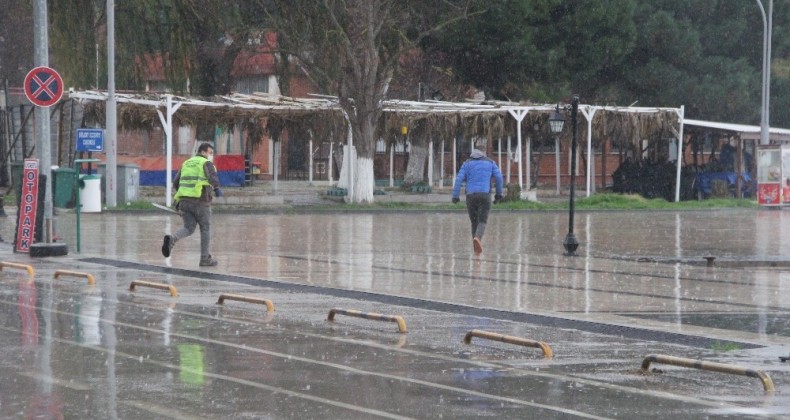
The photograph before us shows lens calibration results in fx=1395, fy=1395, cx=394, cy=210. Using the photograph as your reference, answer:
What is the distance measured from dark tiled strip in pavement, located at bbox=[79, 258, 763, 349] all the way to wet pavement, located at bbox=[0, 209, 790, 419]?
0.12 ft

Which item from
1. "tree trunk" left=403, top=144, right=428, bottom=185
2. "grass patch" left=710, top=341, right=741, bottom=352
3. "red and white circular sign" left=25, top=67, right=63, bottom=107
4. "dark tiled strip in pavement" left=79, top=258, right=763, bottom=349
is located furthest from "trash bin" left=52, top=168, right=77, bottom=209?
"grass patch" left=710, top=341, right=741, bottom=352

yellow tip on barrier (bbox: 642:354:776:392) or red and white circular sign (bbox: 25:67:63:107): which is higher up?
red and white circular sign (bbox: 25:67:63:107)

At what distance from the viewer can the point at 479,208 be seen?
2262 centimetres

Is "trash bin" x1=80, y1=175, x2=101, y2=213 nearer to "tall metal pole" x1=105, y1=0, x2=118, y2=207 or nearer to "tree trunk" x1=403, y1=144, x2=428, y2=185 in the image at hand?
"tall metal pole" x1=105, y1=0, x2=118, y2=207

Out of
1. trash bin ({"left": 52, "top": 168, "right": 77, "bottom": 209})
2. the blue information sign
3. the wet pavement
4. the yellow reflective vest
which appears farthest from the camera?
trash bin ({"left": 52, "top": 168, "right": 77, "bottom": 209})

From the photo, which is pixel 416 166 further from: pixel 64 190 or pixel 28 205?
pixel 28 205

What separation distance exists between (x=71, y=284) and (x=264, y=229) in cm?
1292

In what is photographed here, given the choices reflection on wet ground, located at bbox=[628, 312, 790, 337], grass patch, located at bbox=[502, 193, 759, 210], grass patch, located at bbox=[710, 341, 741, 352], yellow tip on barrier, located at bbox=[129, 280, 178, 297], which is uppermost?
grass patch, located at bbox=[502, 193, 759, 210]

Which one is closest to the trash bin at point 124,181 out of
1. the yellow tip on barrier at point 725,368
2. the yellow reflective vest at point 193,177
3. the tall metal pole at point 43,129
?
the tall metal pole at point 43,129

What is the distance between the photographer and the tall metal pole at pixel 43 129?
21438 millimetres

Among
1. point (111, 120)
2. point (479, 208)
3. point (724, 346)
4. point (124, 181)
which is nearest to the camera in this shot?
point (724, 346)

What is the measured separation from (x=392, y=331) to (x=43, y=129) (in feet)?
35.0

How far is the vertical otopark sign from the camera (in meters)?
21.6

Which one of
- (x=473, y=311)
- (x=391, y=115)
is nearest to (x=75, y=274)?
(x=473, y=311)
